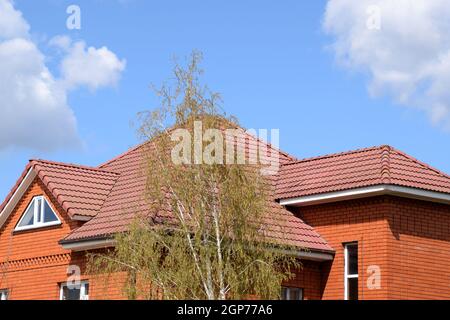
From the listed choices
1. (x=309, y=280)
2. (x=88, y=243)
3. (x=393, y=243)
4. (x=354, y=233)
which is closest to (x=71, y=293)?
(x=88, y=243)

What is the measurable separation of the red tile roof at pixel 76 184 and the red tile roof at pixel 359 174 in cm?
448

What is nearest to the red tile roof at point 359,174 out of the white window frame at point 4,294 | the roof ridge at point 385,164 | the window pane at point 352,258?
the roof ridge at point 385,164

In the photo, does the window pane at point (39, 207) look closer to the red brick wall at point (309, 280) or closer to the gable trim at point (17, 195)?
the gable trim at point (17, 195)

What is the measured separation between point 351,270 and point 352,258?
291 mm

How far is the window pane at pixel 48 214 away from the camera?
2244 cm

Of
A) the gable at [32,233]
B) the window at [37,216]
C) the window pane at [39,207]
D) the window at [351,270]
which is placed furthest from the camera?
the window pane at [39,207]

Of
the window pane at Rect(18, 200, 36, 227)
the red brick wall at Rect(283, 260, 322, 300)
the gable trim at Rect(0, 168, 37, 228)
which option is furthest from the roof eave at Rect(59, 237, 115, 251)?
the red brick wall at Rect(283, 260, 322, 300)

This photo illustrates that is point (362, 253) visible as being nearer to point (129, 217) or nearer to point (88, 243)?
point (129, 217)

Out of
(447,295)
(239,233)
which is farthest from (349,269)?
(239,233)

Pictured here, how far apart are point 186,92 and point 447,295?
8.62 m

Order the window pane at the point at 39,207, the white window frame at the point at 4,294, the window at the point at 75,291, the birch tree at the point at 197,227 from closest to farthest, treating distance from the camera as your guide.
Answer: 1. the birch tree at the point at 197,227
2. the window at the point at 75,291
3. the window pane at the point at 39,207
4. the white window frame at the point at 4,294

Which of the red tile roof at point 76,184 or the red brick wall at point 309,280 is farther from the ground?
the red tile roof at point 76,184

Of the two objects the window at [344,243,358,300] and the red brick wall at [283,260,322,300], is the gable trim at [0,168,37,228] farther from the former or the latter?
the window at [344,243,358,300]
